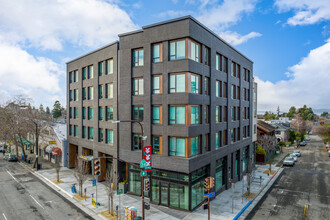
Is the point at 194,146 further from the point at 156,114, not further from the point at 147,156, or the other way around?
the point at 147,156

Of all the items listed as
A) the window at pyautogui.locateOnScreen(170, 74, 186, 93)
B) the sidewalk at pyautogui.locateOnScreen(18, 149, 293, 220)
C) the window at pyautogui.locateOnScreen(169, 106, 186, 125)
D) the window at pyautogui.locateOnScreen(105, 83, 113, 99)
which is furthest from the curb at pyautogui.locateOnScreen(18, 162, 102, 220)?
the window at pyautogui.locateOnScreen(170, 74, 186, 93)

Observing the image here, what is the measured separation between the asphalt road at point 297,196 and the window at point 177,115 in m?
11.2

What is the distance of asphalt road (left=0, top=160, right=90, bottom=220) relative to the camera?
65.7 ft

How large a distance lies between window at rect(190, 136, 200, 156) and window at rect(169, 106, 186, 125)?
218 cm

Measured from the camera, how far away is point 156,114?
22672mm

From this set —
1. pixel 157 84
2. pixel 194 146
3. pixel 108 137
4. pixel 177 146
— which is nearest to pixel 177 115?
pixel 177 146

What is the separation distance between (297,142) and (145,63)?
7085 cm

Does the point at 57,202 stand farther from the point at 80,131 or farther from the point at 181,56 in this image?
Answer: the point at 181,56

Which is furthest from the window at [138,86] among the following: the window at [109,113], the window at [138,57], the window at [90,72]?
the window at [90,72]

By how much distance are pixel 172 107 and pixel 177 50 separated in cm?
564

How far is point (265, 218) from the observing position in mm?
19906

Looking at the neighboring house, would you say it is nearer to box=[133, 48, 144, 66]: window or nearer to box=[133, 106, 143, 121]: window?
box=[133, 106, 143, 121]: window

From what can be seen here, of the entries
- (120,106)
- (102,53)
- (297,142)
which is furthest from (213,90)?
(297,142)

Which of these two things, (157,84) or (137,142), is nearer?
(157,84)
